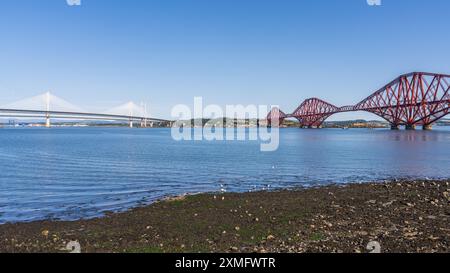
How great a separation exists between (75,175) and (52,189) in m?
5.81

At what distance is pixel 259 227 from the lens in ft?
38.4

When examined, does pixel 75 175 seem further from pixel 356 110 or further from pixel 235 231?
pixel 356 110

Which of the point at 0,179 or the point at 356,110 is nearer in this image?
the point at 0,179

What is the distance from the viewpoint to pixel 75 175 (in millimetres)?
26688

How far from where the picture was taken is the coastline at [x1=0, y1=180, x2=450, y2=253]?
9.57 metres

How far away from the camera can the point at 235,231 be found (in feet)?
36.9

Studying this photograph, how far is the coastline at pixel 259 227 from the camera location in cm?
957

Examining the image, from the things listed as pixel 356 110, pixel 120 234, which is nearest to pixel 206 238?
pixel 120 234
